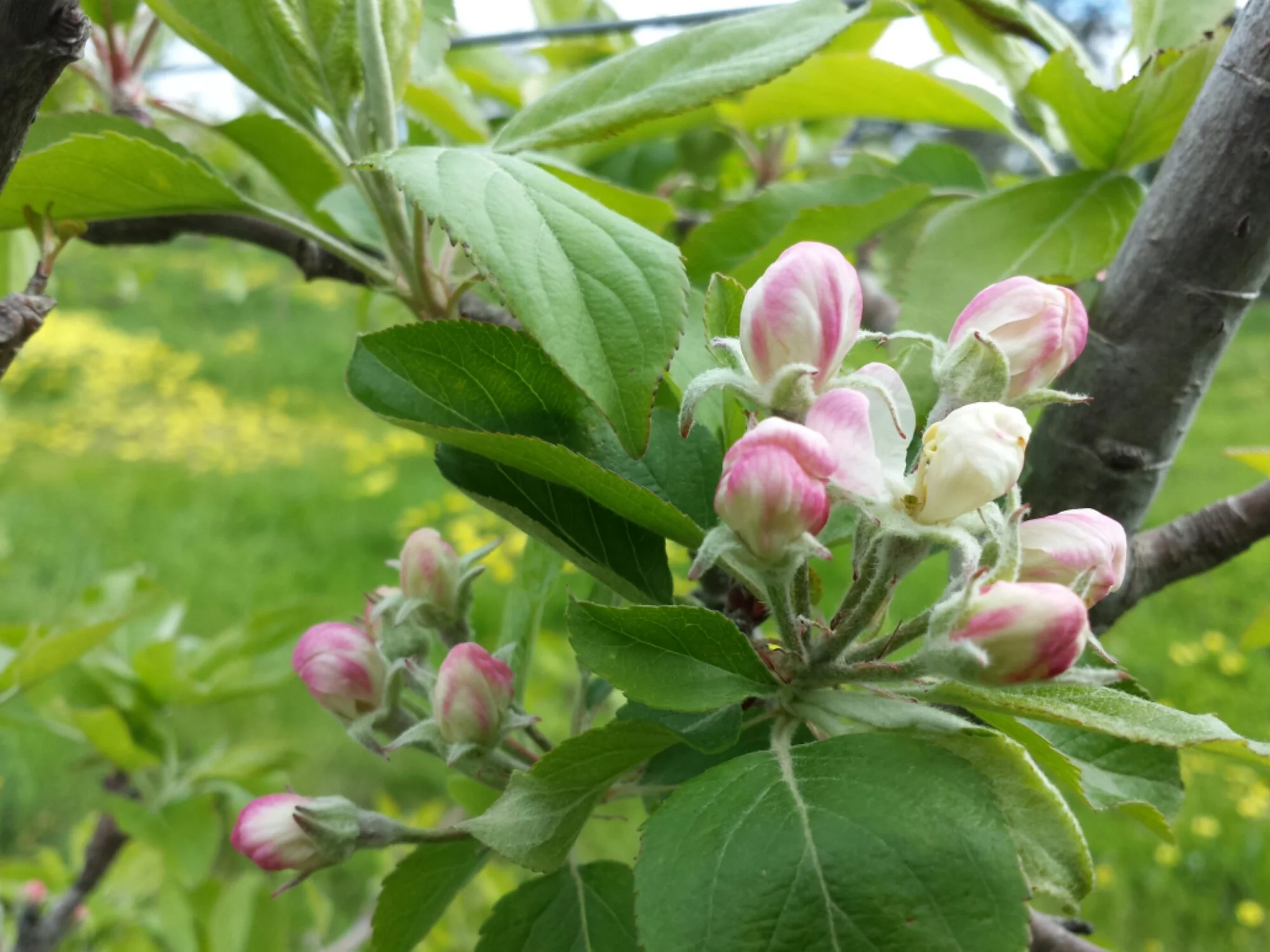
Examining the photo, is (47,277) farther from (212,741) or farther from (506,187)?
(212,741)

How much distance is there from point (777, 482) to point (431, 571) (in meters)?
0.29

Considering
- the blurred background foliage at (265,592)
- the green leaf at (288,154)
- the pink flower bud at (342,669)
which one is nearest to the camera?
the pink flower bud at (342,669)

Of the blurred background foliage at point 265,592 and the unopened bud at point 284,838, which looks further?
the blurred background foliage at point 265,592

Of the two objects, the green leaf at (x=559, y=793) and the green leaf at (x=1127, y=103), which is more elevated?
the green leaf at (x=1127, y=103)

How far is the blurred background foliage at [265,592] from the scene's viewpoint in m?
1.19

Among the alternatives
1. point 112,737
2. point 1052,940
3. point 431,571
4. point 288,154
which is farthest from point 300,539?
point 1052,940

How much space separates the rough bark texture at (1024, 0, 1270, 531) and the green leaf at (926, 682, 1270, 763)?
26 cm

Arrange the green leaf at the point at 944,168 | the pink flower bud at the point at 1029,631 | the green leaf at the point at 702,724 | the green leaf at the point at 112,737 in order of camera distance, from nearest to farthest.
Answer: the pink flower bud at the point at 1029,631
the green leaf at the point at 702,724
the green leaf at the point at 944,168
the green leaf at the point at 112,737

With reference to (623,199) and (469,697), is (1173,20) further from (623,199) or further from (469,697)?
(469,697)

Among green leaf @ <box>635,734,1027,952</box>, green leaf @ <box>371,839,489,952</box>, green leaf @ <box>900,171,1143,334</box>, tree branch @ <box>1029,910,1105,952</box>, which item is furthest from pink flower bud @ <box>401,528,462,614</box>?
tree branch @ <box>1029,910,1105,952</box>

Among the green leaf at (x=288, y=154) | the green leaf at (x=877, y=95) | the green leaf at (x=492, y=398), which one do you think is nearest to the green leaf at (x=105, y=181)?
the green leaf at (x=288, y=154)

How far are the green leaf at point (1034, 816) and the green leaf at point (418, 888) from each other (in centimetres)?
30

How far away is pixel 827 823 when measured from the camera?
0.39 meters

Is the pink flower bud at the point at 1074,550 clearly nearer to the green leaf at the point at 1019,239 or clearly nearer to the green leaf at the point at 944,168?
the green leaf at the point at 1019,239
